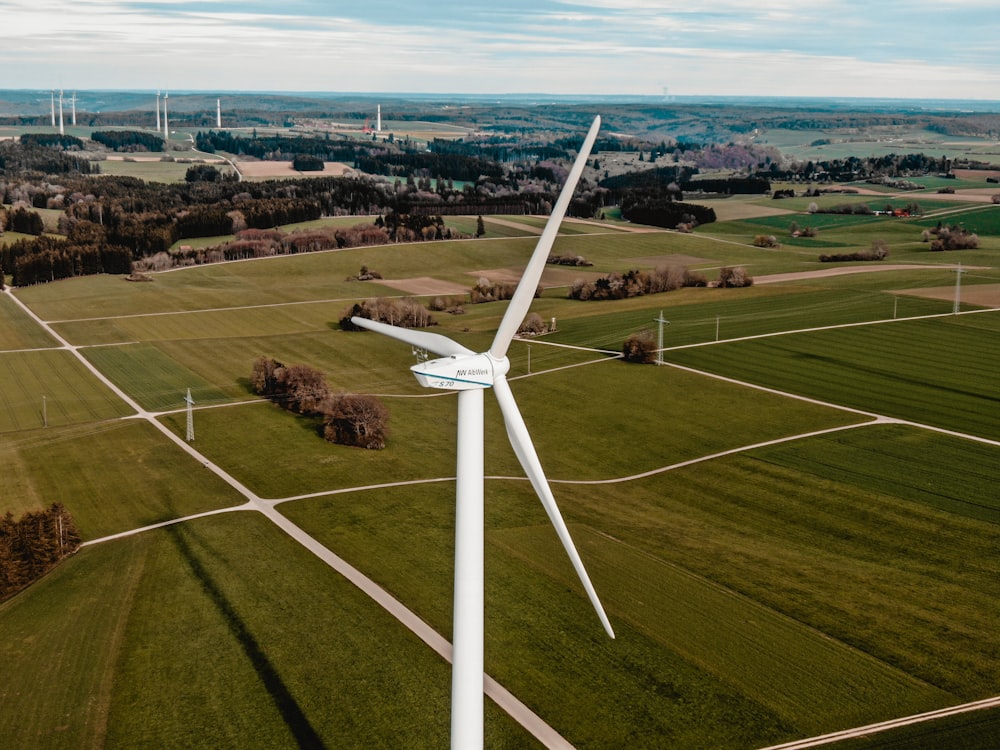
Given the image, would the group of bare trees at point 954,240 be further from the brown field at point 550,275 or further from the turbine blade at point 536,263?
the turbine blade at point 536,263

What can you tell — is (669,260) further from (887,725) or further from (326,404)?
(887,725)

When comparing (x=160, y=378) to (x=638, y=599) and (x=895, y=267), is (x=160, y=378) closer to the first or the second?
(x=638, y=599)

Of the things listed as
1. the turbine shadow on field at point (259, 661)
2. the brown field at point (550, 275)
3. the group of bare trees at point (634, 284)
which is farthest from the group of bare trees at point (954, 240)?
the turbine shadow on field at point (259, 661)

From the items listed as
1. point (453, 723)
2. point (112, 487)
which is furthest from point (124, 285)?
point (453, 723)

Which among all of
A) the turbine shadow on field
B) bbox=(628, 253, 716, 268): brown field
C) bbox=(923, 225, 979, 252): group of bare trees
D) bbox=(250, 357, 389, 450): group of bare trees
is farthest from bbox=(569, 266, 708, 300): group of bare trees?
the turbine shadow on field

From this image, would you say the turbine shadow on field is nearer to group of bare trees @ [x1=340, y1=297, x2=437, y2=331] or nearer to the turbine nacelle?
the turbine nacelle

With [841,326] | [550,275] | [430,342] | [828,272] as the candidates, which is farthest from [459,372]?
[550,275]
